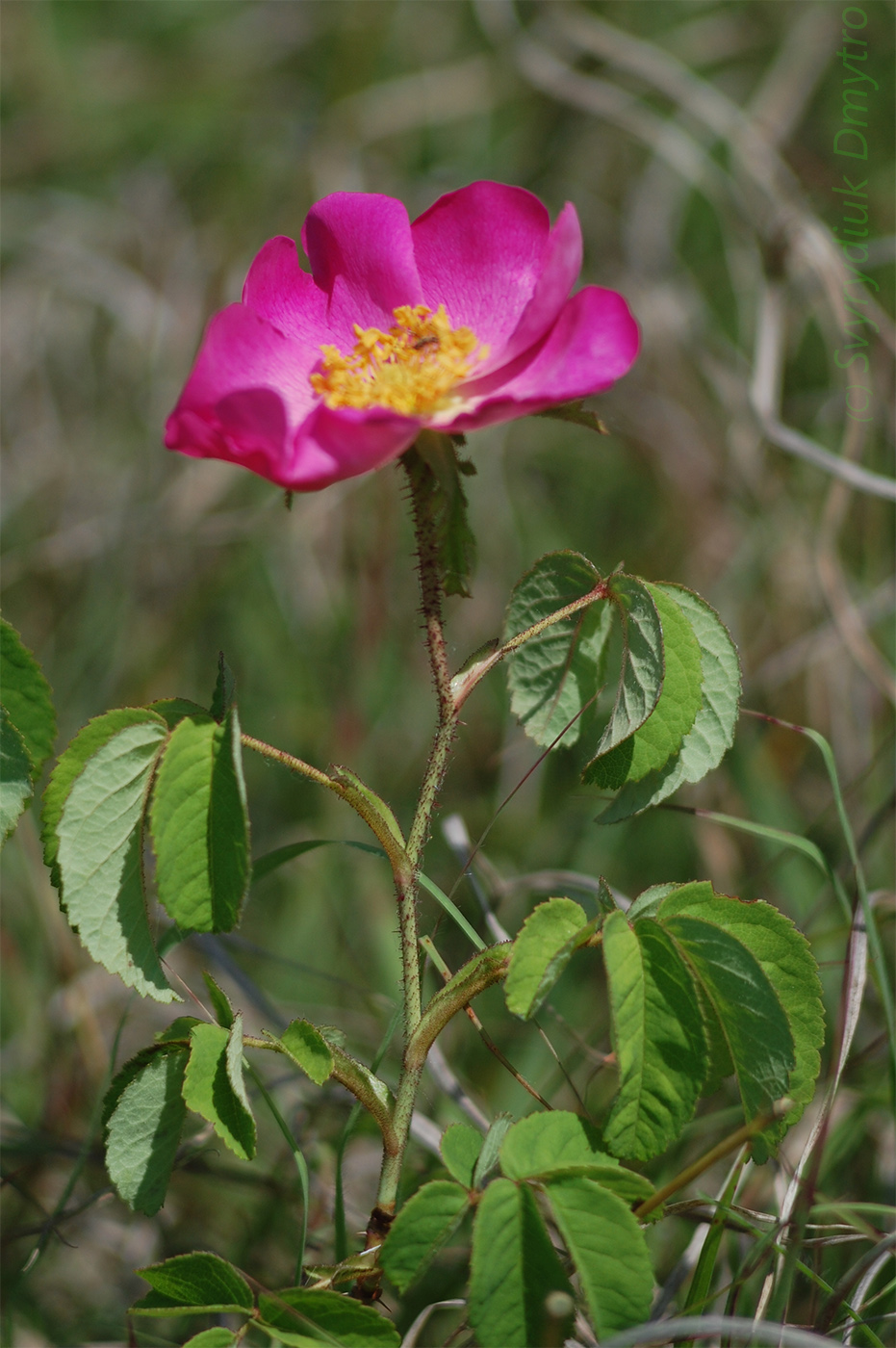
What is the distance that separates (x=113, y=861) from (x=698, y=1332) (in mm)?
440

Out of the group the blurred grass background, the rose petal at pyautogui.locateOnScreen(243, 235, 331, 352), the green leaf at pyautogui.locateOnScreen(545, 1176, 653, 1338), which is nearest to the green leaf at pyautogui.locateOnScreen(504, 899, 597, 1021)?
the green leaf at pyautogui.locateOnScreen(545, 1176, 653, 1338)

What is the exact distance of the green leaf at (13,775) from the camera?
68 cm

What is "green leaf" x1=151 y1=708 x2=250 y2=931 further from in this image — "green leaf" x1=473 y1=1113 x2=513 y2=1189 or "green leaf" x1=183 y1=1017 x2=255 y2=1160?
"green leaf" x1=473 y1=1113 x2=513 y2=1189

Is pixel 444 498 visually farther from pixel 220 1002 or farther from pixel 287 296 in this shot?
pixel 220 1002

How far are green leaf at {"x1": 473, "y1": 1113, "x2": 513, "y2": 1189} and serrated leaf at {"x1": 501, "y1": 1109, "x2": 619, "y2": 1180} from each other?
1 centimetres

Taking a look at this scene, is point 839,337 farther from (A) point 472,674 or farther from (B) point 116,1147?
(B) point 116,1147

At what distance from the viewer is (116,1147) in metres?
0.72

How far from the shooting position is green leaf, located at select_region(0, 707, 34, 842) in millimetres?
680

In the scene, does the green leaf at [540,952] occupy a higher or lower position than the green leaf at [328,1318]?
higher

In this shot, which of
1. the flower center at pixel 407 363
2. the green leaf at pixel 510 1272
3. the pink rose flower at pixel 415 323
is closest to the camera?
the green leaf at pixel 510 1272

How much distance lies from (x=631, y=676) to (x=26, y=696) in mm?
381

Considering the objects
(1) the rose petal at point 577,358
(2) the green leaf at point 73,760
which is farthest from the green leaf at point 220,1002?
(1) the rose petal at point 577,358

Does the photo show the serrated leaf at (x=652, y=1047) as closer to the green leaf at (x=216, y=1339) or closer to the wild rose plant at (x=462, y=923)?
the wild rose plant at (x=462, y=923)

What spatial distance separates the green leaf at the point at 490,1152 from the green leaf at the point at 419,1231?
31mm
